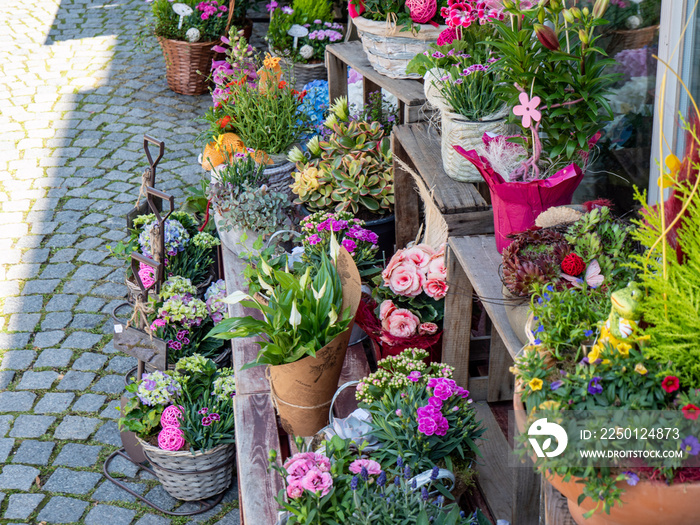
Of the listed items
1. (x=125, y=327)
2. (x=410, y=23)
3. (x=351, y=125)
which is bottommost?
(x=125, y=327)

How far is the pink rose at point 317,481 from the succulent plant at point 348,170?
1516 mm

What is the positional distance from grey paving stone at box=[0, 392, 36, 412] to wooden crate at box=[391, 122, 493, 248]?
1.94 meters

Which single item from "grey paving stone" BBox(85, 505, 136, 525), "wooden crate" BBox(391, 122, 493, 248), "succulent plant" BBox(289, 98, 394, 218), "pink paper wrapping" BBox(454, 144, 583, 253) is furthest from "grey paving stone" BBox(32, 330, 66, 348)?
"pink paper wrapping" BBox(454, 144, 583, 253)

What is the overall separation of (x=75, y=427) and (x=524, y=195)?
240 centimetres

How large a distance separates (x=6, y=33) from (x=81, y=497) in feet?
21.3

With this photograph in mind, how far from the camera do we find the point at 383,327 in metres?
2.31

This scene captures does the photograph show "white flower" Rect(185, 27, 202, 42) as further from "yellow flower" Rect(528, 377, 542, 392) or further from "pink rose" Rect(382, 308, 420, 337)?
"yellow flower" Rect(528, 377, 542, 392)

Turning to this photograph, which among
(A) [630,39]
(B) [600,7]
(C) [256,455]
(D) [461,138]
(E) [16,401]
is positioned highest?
(B) [600,7]

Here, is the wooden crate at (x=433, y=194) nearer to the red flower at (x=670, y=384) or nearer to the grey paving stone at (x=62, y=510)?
the red flower at (x=670, y=384)

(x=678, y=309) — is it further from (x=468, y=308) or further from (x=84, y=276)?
(x=84, y=276)

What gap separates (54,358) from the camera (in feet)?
11.4

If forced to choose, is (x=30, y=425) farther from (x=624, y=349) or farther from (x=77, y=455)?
(x=624, y=349)

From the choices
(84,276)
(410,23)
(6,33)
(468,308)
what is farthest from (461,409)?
(6,33)

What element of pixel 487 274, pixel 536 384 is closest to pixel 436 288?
pixel 487 274
